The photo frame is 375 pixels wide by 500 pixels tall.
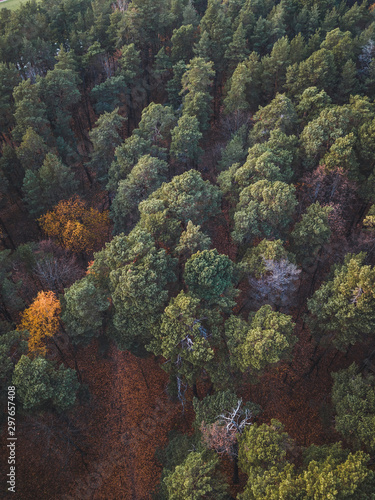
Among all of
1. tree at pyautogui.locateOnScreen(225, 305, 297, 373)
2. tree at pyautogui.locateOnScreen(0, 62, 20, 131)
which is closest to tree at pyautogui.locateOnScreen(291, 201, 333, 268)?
tree at pyautogui.locateOnScreen(225, 305, 297, 373)

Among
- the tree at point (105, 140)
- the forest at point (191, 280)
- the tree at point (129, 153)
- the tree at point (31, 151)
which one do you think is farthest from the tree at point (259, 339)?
the tree at point (31, 151)

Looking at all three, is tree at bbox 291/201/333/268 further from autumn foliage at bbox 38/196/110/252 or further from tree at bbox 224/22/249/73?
tree at bbox 224/22/249/73

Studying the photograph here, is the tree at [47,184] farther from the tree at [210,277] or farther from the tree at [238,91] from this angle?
the tree at [238,91]

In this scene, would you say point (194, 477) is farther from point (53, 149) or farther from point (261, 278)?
point (53, 149)

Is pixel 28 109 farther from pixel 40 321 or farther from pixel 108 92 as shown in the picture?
pixel 40 321

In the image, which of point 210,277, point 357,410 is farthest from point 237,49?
point 357,410
